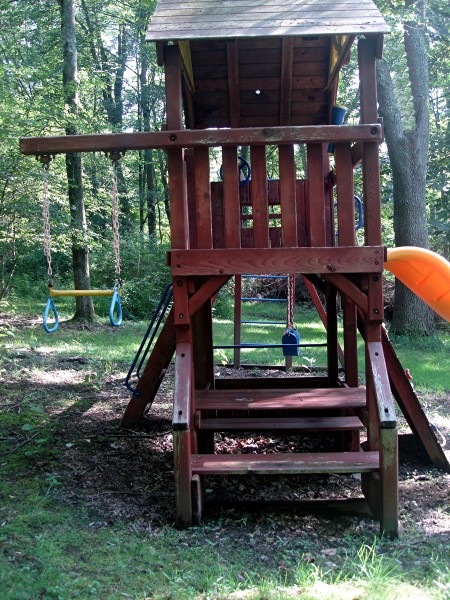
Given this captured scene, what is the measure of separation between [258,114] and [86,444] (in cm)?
362

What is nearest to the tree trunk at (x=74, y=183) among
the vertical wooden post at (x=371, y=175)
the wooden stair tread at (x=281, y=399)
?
the wooden stair tread at (x=281, y=399)

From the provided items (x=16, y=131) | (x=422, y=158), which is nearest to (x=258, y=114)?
(x=16, y=131)

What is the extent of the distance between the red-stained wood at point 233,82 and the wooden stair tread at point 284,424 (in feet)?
9.53

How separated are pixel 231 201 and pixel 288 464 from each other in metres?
1.88

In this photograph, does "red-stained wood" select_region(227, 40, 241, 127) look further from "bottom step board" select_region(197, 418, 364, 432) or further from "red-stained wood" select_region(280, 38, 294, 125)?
"bottom step board" select_region(197, 418, 364, 432)

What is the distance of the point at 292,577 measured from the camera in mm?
3068

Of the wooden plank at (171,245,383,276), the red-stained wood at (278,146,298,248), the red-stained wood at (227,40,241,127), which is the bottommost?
the wooden plank at (171,245,383,276)

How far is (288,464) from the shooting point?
3.92 meters

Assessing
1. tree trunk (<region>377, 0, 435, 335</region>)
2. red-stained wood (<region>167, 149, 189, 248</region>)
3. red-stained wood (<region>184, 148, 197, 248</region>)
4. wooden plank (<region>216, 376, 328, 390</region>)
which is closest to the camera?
red-stained wood (<region>167, 149, 189, 248</region>)

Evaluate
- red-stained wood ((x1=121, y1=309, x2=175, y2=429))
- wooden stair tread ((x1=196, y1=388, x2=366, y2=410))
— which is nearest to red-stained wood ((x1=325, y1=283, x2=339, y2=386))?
wooden stair tread ((x1=196, y1=388, x2=366, y2=410))

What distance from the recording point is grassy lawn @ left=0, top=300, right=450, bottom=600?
290 centimetres

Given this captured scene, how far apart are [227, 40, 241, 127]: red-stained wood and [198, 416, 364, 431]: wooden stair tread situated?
114 inches

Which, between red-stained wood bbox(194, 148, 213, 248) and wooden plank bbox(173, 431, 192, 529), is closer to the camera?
wooden plank bbox(173, 431, 192, 529)

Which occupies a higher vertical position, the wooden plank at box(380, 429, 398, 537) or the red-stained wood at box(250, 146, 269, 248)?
the red-stained wood at box(250, 146, 269, 248)
